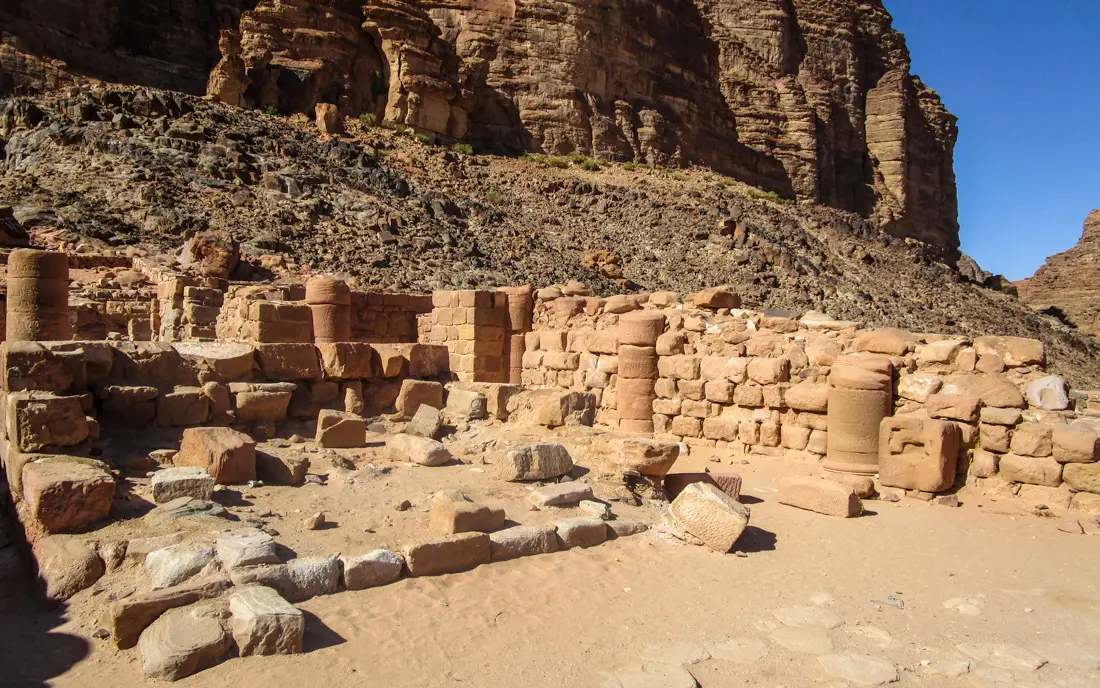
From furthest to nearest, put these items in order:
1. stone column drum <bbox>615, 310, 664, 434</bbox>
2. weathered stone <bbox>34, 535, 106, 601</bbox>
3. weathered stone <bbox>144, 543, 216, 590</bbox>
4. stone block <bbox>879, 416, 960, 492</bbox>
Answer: stone column drum <bbox>615, 310, 664, 434</bbox>, stone block <bbox>879, 416, 960, 492</bbox>, weathered stone <bbox>34, 535, 106, 601</bbox>, weathered stone <bbox>144, 543, 216, 590</bbox>

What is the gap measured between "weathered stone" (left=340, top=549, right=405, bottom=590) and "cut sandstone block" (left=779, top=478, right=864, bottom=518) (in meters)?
4.08

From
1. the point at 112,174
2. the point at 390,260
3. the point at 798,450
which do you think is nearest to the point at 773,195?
the point at 390,260

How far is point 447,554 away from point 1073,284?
49.6 metres

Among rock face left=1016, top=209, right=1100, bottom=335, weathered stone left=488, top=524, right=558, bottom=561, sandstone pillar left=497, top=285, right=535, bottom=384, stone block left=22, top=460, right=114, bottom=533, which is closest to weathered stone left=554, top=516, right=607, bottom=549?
weathered stone left=488, top=524, right=558, bottom=561

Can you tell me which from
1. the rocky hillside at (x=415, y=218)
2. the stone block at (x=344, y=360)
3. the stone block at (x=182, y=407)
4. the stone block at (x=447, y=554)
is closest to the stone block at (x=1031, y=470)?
the stone block at (x=447, y=554)

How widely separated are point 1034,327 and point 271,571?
37.7 meters

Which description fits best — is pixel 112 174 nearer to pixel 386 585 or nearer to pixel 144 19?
pixel 144 19

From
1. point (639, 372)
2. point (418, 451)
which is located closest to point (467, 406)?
point (418, 451)

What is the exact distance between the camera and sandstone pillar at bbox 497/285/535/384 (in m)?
12.6

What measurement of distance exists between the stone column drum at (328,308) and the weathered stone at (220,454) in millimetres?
5492

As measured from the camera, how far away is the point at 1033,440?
7426 mm

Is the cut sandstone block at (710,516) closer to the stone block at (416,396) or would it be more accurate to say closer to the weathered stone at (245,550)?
the weathered stone at (245,550)

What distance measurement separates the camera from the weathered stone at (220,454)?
6.42 metres

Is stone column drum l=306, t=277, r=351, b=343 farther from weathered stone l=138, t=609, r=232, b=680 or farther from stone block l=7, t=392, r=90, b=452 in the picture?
weathered stone l=138, t=609, r=232, b=680
